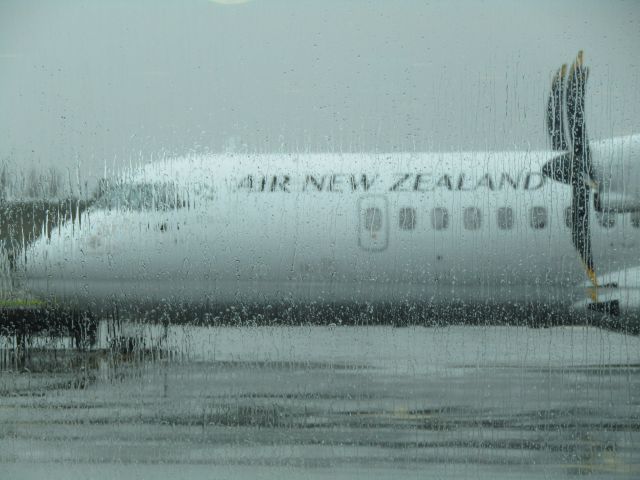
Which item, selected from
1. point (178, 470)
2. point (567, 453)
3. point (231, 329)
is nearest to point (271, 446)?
point (178, 470)

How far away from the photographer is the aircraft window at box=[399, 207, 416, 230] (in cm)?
949

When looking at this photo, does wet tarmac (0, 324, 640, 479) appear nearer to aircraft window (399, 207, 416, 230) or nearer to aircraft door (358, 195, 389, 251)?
aircraft door (358, 195, 389, 251)

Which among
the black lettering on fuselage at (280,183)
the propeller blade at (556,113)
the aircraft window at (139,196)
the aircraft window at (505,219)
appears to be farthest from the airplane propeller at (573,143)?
the aircraft window at (139,196)

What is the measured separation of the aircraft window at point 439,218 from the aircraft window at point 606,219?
4.47ft

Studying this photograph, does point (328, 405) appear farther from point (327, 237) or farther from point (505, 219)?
point (505, 219)

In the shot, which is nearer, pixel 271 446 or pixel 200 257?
pixel 271 446

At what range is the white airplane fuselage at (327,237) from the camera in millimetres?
7727

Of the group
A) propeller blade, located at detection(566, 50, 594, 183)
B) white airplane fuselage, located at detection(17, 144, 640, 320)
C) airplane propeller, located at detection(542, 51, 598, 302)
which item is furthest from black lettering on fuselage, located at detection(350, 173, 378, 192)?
propeller blade, located at detection(566, 50, 594, 183)

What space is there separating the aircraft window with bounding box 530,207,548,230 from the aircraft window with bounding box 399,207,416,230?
1142mm

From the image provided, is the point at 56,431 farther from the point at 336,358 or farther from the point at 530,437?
the point at 530,437

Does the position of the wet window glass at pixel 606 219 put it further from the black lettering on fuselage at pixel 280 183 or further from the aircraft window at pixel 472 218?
the black lettering on fuselage at pixel 280 183

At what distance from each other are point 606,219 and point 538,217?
595 millimetres

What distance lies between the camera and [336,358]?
314 inches

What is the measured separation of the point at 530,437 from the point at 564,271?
224 cm
